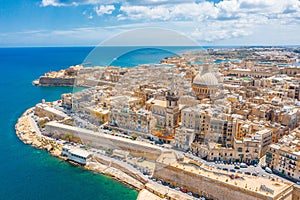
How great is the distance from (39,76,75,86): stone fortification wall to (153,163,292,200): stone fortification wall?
2306cm

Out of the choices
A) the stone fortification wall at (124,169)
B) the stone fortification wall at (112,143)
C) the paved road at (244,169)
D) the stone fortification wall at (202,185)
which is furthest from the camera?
the stone fortification wall at (112,143)

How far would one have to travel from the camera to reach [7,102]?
2180 centimetres

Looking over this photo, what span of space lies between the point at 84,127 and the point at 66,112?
408 cm

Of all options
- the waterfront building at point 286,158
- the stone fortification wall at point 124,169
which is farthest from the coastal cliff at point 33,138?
the waterfront building at point 286,158

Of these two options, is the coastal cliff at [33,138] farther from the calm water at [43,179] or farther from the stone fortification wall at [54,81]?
the stone fortification wall at [54,81]

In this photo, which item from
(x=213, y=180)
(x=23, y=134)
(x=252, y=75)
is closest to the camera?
(x=213, y=180)

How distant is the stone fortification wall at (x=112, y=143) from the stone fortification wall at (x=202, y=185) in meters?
1.12

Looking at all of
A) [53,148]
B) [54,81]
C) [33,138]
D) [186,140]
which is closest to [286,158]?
[186,140]

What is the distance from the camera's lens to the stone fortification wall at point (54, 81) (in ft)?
99.1

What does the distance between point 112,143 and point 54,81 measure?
2122cm

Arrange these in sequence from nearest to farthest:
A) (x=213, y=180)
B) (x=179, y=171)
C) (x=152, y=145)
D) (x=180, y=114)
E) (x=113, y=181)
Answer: (x=213, y=180)
(x=179, y=171)
(x=113, y=181)
(x=152, y=145)
(x=180, y=114)

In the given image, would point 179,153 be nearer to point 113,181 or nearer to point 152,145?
point 152,145

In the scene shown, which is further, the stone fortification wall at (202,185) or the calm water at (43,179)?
the calm water at (43,179)

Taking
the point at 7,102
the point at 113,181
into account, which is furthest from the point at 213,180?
the point at 7,102
